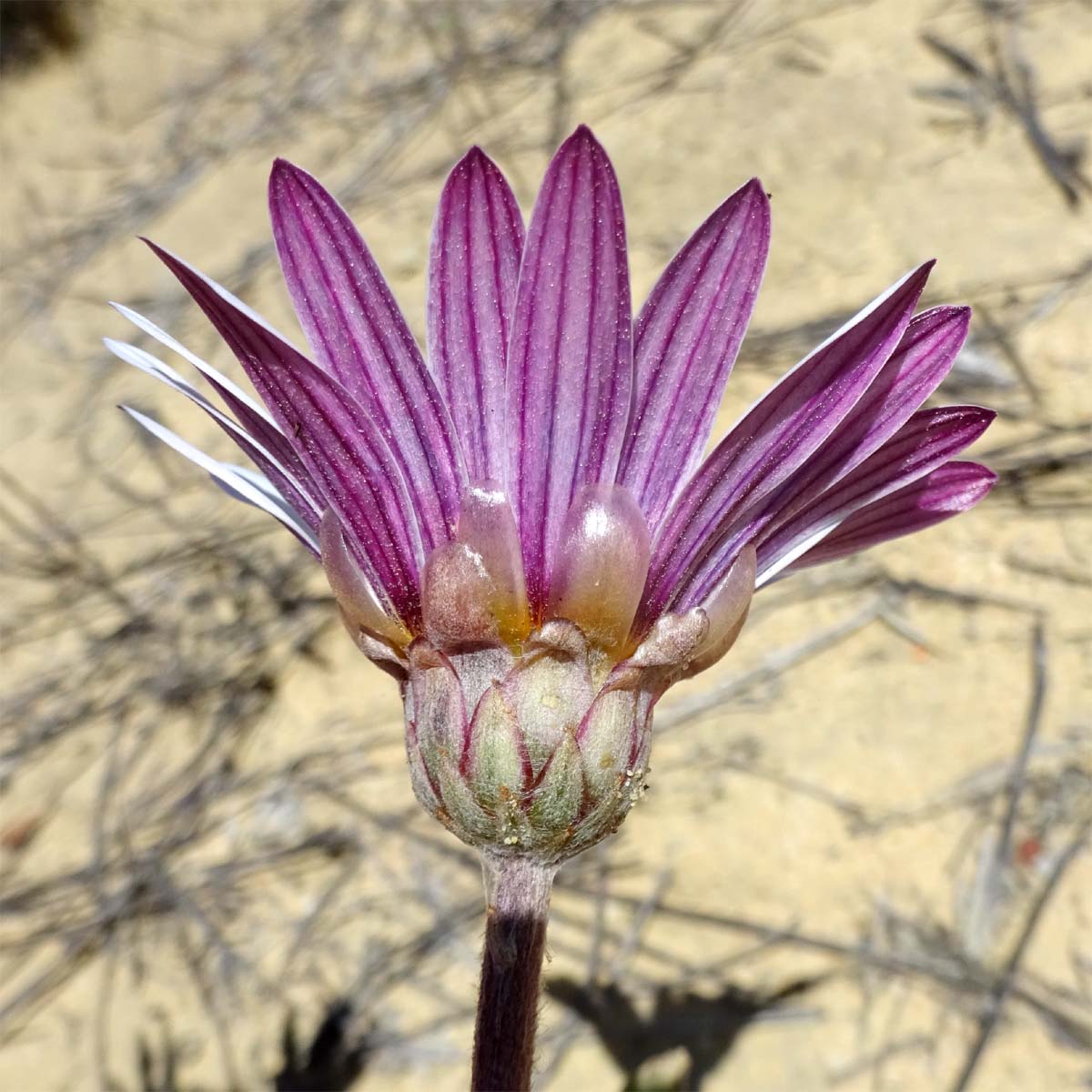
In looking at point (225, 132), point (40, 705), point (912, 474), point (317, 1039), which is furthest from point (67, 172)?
point (912, 474)

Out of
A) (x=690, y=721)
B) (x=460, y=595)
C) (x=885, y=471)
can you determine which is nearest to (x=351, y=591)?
(x=460, y=595)

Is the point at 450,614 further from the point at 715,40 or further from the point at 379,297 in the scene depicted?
the point at 715,40

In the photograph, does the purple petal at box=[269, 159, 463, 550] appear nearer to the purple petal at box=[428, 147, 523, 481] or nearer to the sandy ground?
the purple petal at box=[428, 147, 523, 481]

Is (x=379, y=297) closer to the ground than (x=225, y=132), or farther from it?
closer to the ground

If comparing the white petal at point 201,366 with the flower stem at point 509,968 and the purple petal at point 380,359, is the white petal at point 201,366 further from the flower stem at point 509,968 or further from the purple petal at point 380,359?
the flower stem at point 509,968

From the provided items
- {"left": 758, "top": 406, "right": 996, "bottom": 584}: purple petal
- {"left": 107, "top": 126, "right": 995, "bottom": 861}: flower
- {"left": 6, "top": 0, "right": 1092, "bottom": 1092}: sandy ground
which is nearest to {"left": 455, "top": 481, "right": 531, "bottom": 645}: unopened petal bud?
{"left": 107, "top": 126, "right": 995, "bottom": 861}: flower

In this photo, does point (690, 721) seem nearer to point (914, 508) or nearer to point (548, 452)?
point (914, 508)
